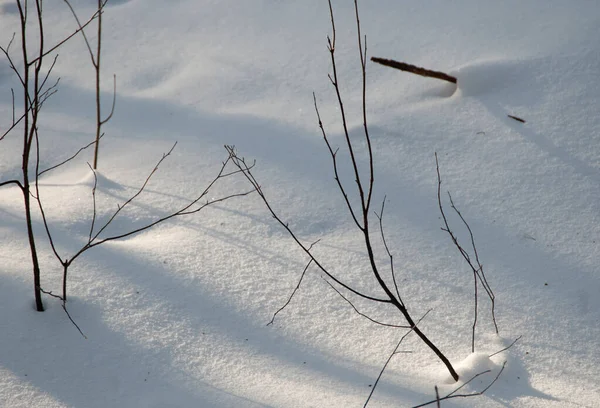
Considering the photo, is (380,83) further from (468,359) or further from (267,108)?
(468,359)

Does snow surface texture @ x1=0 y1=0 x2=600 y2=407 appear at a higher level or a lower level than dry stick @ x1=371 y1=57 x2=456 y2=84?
lower

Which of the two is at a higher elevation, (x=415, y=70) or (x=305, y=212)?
(x=415, y=70)

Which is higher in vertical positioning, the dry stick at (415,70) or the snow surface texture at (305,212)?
the dry stick at (415,70)

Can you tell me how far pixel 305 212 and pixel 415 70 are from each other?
1.13 metres

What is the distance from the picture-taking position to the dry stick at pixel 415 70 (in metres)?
3.30

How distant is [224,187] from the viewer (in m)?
2.95

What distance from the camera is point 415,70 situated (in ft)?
10.9

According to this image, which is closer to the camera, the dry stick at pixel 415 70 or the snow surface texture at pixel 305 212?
the snow surface texture at pixel 305 212

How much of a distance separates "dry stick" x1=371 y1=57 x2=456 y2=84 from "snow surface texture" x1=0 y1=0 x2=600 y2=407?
53 mm

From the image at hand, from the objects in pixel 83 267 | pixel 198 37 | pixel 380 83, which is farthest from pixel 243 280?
pixel 198 37

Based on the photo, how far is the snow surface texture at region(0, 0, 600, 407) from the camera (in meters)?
1.96

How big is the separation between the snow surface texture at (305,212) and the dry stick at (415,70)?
0.05 metres

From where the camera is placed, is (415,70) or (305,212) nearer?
(305,212)

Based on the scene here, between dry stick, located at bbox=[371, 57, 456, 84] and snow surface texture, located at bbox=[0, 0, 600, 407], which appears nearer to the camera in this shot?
snow surface texture, located at bbox=[0, 0, 600, 407]
